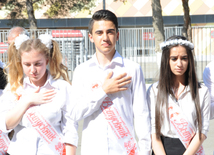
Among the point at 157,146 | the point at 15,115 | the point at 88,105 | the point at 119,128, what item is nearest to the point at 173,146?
the point at 157,146

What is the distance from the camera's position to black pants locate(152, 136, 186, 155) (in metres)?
2.64

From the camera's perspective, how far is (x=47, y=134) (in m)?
2.48

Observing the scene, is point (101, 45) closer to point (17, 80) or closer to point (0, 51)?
point (17, 80)

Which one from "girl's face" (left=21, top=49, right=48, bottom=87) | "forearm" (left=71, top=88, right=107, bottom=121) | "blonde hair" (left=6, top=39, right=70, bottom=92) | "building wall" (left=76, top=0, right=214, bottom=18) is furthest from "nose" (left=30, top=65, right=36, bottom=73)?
"building wall" (left=76, top=0, right=214, bottom=18)

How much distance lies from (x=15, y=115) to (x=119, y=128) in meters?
0.77

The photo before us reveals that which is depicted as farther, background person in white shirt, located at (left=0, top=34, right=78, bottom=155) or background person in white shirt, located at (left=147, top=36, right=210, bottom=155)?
background person in white shirt, located at (left=147, top=36, right=210, bottom=155)

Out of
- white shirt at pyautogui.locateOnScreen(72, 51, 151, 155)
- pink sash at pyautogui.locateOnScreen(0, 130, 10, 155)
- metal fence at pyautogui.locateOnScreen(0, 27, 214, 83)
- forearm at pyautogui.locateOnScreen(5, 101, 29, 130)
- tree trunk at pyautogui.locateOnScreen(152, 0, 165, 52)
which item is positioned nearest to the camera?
forearm at pyautogui.locateOnScreen(5, 101, 29, 130)

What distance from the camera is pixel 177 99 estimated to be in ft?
9.00

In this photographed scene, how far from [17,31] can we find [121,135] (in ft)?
7.59

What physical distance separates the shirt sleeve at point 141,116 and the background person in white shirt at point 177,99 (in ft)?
0.38

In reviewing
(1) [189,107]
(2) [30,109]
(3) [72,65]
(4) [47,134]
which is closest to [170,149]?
(1) [189,107]

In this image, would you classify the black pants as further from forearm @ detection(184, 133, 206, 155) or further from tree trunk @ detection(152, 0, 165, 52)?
tree trunk @ detection(152, 0, 165, 52)

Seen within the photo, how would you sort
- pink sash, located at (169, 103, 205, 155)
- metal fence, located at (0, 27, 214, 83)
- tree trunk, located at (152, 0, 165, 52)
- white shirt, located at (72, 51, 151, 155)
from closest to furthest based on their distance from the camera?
white shirt, located at (72, 51, 151, 155)
pink sash, located at (169, 103, 205, 155)
metal fence, located at (0, 27, 214, 83)
tree trunk, located at (152, 0, 165, 52)

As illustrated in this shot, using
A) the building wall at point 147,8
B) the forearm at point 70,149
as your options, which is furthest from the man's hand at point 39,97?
the building wall at point 147,8
